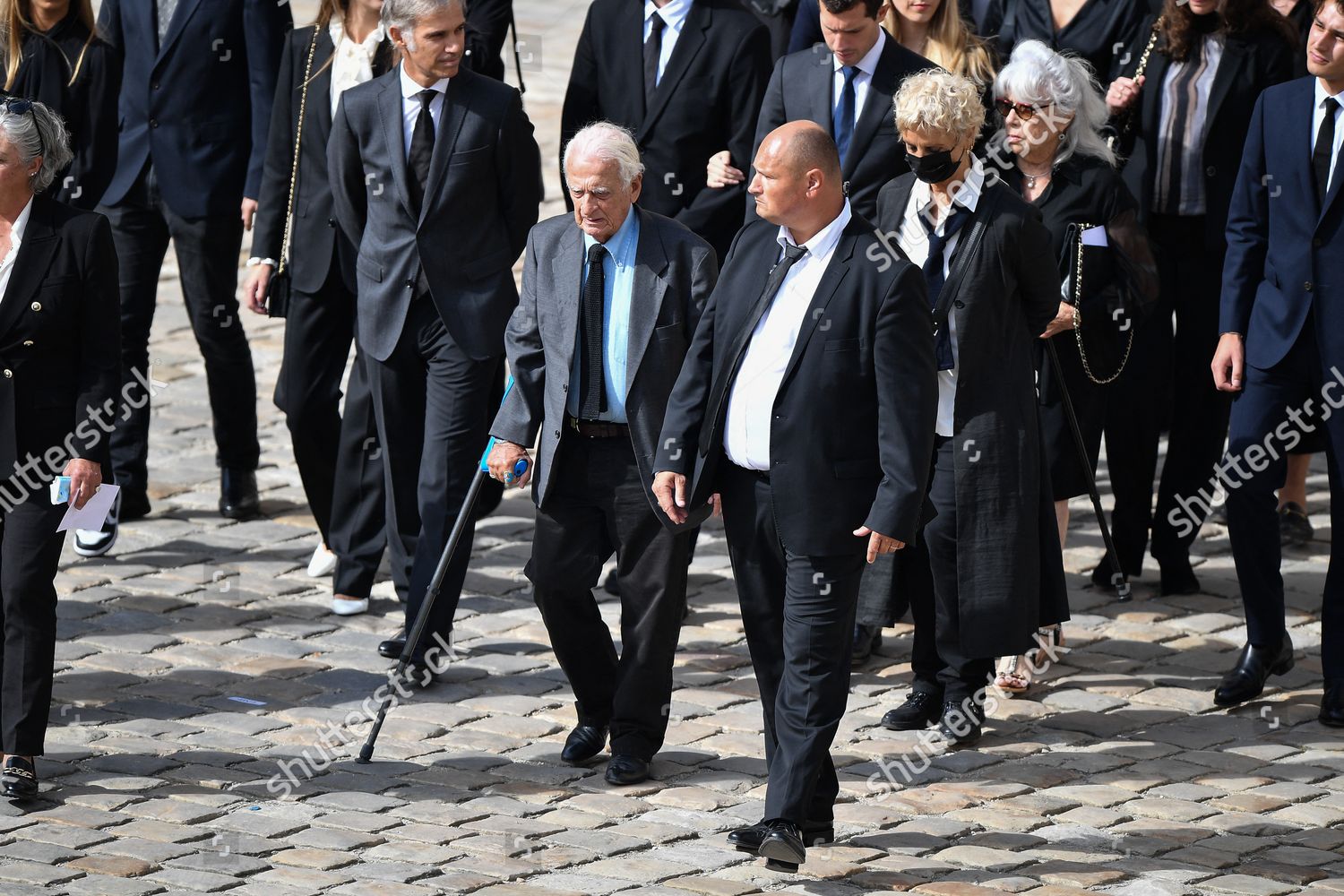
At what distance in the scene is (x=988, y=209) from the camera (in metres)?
7.09

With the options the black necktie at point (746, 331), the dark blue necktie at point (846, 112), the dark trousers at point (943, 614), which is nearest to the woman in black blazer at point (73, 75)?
the dark blue necktie at point (846, 112)

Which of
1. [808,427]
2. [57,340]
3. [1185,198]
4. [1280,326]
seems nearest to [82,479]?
[57,340]

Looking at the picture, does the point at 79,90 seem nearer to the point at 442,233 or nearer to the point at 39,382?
the point at 442,233

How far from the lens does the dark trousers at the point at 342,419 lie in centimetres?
869

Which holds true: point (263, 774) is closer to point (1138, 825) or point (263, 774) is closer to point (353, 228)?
point (353, 228)

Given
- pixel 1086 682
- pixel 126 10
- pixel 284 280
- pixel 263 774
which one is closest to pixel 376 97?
pixel 284 280

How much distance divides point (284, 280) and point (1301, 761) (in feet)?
15.0

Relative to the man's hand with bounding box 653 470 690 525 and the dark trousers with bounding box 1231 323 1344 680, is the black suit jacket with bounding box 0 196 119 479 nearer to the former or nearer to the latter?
the man's hand with bounding box 653 470 690 525

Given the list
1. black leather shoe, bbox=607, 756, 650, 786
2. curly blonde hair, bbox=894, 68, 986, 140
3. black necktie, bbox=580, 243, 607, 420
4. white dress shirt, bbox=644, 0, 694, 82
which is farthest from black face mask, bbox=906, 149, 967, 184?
black leather shoe, bbox=607, 756, 650, 786

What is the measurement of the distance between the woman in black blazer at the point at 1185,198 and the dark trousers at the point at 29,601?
15.0ft

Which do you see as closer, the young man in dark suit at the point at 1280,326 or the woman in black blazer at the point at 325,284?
the young man in dark suit at the point at 1280,326

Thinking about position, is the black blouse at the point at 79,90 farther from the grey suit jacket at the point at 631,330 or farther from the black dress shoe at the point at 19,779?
the black dress shoe at the point at 19,779

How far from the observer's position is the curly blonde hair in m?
6.91

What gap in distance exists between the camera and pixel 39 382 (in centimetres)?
679
